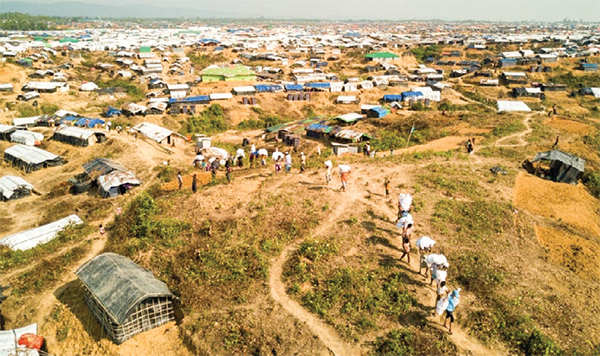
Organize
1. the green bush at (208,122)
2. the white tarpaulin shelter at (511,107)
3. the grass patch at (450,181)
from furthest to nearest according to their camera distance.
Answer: the green bush at (208,122), the white tarpaulin shelter at (511,107), the grass patch at (450,181)

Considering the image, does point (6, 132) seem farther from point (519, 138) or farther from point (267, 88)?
point (519, 138)

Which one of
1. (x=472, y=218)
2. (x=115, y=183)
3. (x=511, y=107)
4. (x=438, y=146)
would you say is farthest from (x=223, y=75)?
(x=472, y=218)

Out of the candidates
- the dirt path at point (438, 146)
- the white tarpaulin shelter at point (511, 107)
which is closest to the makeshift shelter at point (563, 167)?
the dirt path at point (438, 146)

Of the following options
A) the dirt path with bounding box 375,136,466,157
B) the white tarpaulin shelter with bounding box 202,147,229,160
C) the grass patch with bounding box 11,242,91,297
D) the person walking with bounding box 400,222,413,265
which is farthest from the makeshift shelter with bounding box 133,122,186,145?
the person walking with bounding box 400,222,413,265

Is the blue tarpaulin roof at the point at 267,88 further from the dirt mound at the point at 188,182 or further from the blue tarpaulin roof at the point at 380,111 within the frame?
the dirt mound at the point at 188,182

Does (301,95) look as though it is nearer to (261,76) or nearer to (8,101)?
(261,76)

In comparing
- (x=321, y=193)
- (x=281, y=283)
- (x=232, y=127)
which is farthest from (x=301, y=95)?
(x=281, y=283)
